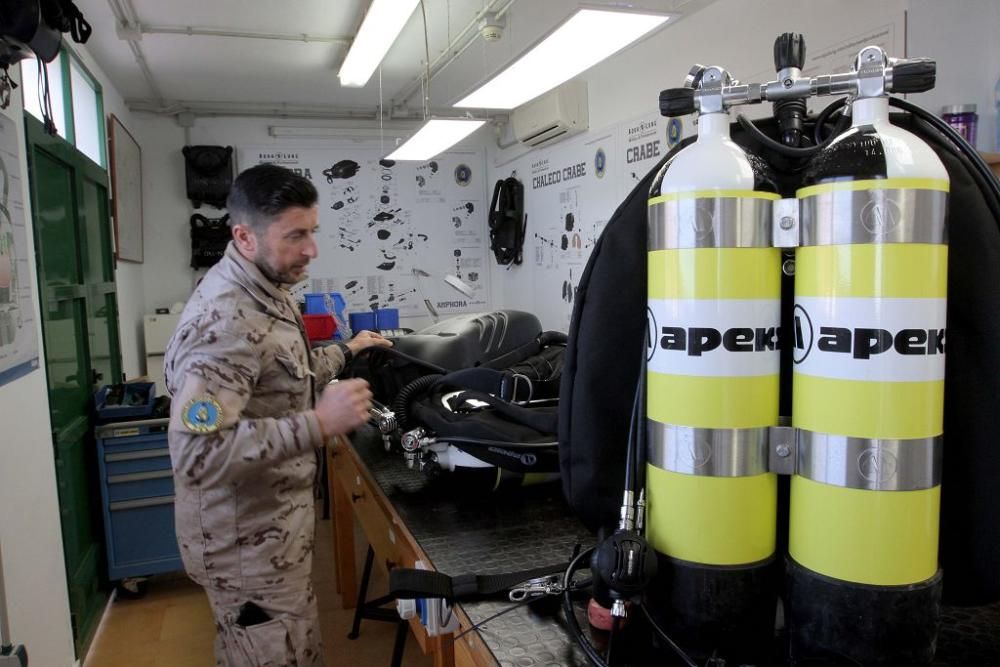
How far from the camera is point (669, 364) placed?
82 cm

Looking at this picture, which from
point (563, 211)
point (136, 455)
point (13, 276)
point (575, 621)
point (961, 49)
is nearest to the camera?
point (575, 621)

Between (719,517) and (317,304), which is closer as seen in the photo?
(719,517)

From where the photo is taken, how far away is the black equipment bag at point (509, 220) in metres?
6.07

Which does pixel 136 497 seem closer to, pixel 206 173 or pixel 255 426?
pixel 255 426

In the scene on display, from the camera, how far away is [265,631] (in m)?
1.59

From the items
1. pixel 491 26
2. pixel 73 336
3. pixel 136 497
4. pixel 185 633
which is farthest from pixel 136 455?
pixel 491 26

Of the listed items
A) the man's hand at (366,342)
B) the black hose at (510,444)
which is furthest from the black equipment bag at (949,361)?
the man's hand at (366,342)

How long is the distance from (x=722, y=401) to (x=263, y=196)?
1.24 m

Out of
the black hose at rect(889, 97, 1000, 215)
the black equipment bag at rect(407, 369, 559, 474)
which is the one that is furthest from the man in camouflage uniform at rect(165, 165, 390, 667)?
the black hose at rect(889, 97, 1000, 215)

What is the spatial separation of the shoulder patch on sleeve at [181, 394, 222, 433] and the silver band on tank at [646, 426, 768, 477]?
38.2 inches

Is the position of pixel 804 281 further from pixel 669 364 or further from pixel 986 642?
pixel 986 642

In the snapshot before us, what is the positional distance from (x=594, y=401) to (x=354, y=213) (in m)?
5.63

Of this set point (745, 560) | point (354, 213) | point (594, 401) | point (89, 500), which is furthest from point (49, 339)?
point (354, 213)

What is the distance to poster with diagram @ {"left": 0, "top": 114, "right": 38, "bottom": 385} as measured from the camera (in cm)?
200
